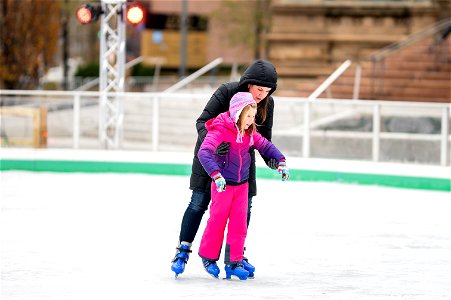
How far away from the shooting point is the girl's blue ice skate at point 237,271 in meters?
8.11

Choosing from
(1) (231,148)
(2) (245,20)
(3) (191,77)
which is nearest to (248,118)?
(1) (231,148)

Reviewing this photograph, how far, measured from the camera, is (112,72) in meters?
20.7

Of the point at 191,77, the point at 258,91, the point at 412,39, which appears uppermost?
the point at 412,39

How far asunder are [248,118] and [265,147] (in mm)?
369

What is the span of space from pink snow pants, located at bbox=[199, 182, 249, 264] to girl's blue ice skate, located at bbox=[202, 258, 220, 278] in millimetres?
57

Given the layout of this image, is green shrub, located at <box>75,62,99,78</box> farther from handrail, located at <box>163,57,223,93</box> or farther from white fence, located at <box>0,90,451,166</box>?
white fence, located at <box>0,90,451,166</box>

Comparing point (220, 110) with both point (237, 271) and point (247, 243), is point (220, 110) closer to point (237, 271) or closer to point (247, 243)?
point (237, 271)

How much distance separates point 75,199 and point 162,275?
18.1 feet

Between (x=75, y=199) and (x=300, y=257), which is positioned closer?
(x=300, y=257)

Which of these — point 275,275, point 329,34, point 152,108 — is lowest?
point 275,275

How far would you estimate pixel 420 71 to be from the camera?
85.6ft

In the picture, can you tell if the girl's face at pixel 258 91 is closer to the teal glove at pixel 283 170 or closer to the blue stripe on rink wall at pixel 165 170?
the teal glove at pixel 283 170

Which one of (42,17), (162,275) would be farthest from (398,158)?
(42,17)

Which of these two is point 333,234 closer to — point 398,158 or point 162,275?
point 162,275
